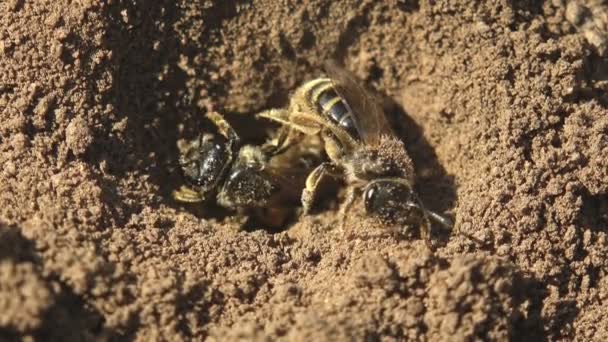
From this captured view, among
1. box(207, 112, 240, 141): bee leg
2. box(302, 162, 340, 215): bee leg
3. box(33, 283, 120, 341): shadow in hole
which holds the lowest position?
box(33, 283, 120, 341): shadow in hole

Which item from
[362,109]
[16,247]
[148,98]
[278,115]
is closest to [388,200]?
[362,109]

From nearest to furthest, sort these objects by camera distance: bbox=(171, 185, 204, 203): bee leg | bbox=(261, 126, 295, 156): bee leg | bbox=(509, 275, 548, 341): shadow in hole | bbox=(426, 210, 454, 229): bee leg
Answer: bbox=(509, 275, 548, 341): shadow in hole < bbox=(426, 210, 454, 229): bee leg < bbox=(171, 185, 204, 203): bee leg < bbox=(261, 126, 295, 156): bee leg

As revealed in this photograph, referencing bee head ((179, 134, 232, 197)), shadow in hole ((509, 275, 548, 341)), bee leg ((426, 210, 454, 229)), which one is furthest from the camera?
bee head ((179, 134, 232, 197))

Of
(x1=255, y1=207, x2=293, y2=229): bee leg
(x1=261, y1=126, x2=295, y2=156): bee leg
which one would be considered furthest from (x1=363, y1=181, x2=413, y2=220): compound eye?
(x1=261, y1=126, x2=295, y2=156): bee leg

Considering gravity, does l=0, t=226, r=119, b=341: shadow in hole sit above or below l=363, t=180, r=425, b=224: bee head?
below

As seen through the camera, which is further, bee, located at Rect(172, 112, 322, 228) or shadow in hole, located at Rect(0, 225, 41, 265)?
bee, located at Rect(172, 112, 322, 228)

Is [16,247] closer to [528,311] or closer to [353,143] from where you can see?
[353,143]

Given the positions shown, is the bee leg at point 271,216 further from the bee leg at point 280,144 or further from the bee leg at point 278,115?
the bee leg at point 278,115

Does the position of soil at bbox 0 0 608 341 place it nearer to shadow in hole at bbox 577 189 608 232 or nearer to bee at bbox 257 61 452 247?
shadow in hole at bbox 577 189 608 232
